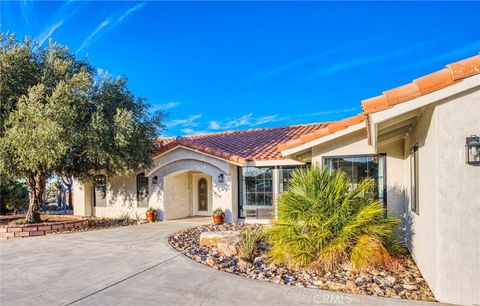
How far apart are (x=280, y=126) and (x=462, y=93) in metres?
15.6

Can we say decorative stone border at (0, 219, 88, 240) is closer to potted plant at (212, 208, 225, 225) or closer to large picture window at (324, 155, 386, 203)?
potted plant at (212, 208, 225, 225)

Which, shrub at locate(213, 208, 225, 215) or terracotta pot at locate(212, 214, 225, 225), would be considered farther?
shrub at locate(213, 208, 225, 215)

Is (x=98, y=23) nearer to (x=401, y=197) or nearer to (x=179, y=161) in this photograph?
(x=179, y=161)

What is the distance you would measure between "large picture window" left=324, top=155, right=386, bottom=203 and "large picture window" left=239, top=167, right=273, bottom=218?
185 inches

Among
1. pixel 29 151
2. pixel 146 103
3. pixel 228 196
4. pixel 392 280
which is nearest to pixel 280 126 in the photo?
pixel 228 196

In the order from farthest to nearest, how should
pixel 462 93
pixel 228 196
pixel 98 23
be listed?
pixel 98 23
pixel 228 196
pixel 462 93

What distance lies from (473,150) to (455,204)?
877 millimetres

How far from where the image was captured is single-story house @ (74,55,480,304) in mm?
5148

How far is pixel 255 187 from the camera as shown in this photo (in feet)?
51.0

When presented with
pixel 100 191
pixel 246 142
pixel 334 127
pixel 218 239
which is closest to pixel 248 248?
pixel 218 239

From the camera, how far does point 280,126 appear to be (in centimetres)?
2080

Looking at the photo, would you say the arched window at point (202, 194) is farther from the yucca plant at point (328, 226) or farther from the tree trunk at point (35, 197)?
the yucca plant at point (328, 226)

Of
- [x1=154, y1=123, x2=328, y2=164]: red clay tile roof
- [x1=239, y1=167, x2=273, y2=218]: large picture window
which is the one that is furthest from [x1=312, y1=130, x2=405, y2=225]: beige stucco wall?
[x1=239, y1=167, x2=273, y2=218]: large picture window

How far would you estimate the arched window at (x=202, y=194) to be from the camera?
60.1 ft
